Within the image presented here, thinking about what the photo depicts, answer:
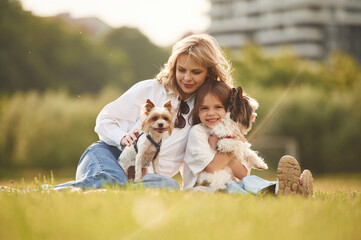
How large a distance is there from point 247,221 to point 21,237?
53.6 inches

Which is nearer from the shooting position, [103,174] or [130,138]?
[103,174]

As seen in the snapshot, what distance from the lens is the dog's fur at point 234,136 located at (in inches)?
196

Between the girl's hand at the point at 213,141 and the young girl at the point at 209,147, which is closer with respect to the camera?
the young girl at the point at 209,147

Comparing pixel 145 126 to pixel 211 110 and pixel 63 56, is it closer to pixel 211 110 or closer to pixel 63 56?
pixel 211 110

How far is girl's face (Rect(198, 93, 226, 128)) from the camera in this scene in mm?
5113

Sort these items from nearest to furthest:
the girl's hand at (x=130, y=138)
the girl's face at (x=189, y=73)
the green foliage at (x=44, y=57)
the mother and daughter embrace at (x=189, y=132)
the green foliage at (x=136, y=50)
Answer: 1. the mother and daughter embrace at (x=189, y=132)
2. the girl's hand at (x=130, y=138)
3. the girl's face at (x=189, y=73)
4. the green foliage at (x=44, y=57)
5. the green foliage at (x=136, y=50)

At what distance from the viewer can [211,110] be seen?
16.8 ft

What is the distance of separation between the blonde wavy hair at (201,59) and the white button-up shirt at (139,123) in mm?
129

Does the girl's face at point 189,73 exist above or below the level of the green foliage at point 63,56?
below

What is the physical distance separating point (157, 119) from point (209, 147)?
0.61 m

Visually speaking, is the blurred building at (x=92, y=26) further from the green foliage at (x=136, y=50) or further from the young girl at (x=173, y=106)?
the young girl at (x=173, y=106)

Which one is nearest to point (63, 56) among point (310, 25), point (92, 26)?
point (92, 26)

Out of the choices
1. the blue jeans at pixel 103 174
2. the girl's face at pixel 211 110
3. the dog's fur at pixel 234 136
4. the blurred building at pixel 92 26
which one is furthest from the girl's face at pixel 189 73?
the blurred building at pixel 92 26

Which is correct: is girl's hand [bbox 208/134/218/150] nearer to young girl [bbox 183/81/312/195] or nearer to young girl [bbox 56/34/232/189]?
young girl [bbox 183/81/312/195]
